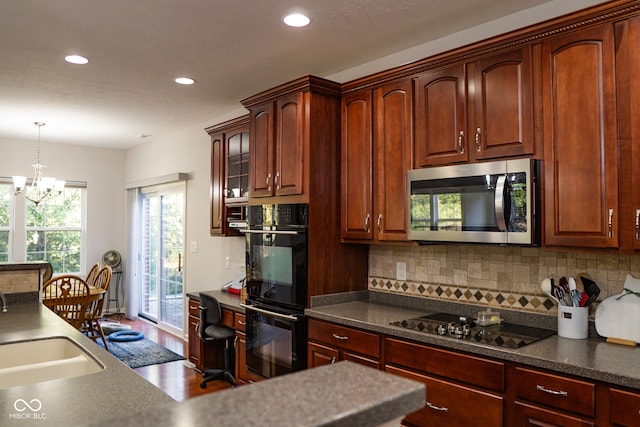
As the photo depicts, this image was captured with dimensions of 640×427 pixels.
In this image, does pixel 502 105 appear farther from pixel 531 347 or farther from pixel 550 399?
pixel 550 399

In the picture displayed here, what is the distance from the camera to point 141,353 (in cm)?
534

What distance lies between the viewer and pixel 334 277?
11.1 feet

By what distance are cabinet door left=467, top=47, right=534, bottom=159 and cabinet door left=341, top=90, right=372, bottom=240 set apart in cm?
79

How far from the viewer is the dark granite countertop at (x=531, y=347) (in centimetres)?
191

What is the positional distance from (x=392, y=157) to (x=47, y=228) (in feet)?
19.4

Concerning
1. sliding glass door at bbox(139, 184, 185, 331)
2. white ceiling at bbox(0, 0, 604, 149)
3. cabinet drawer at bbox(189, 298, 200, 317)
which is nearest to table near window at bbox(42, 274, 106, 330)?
cabinet drawer at bbox(189, 298, 200, 317)

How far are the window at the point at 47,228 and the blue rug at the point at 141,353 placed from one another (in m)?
1.89

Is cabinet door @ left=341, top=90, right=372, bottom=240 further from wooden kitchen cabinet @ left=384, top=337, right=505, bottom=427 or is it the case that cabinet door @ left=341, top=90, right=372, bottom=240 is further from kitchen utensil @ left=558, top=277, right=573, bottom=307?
kitchen utensil @ left=558, top=277, right=573, bottom=307

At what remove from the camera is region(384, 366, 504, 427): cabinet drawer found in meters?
2.22

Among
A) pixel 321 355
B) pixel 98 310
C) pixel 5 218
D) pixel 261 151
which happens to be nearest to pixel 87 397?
pixel 321 355

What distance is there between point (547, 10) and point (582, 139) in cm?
87

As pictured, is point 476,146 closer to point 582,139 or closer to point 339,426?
point 582,139

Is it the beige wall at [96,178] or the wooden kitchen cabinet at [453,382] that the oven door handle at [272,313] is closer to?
the wooden kitchen cabinet at [453,382]

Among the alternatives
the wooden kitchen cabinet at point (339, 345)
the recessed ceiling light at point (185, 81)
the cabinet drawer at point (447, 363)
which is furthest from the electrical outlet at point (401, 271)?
the recessed ceiling light at point (185, 81)
